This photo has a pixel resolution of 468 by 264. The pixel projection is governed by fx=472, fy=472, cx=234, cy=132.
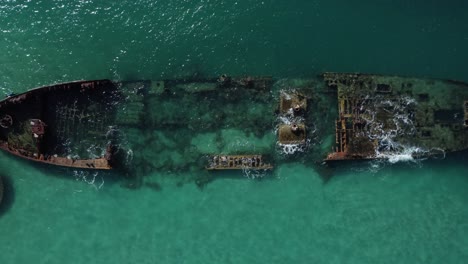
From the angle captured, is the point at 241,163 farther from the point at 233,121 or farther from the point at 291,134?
the point at 291,134

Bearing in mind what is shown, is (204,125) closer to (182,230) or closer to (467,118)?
(182,230)

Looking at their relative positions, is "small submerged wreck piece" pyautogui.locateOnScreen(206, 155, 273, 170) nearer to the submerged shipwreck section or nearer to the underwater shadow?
the submerged shipwreck section

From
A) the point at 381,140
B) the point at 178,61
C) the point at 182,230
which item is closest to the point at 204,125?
the point at 178,61

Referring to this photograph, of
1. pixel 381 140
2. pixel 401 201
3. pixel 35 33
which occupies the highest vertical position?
pixel 35 33

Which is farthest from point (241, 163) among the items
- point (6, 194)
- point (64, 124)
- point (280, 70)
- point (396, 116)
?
point (6, 194)

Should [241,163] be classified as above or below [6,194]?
above

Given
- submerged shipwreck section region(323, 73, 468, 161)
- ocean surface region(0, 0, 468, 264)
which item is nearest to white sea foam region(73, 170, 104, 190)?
ocean surface region(0, 0, 468, 264)

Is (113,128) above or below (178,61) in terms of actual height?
below
